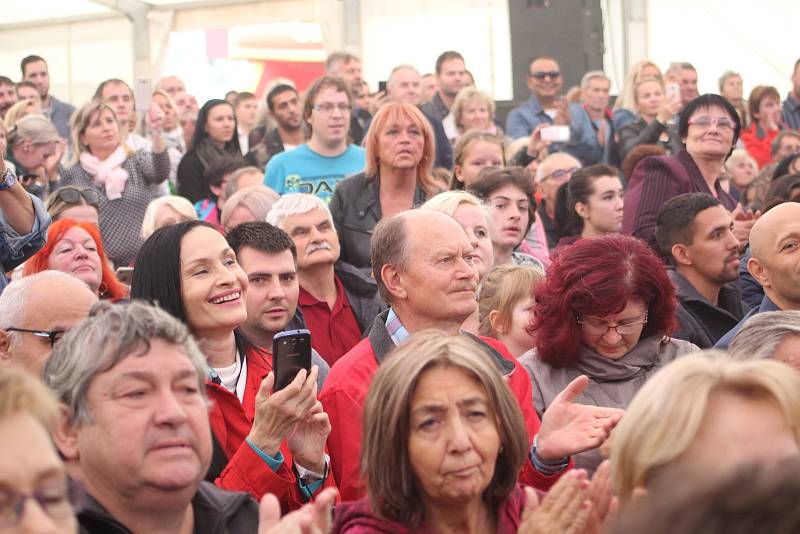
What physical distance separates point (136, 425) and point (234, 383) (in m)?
1.42

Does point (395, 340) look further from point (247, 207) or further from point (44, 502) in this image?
point (247, 207)

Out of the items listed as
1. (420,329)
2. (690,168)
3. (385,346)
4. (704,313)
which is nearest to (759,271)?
(704,313)

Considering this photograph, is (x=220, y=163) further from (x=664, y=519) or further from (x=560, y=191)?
(x=664, y=519)

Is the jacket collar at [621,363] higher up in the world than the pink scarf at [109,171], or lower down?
lower down

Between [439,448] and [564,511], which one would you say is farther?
[439,448]

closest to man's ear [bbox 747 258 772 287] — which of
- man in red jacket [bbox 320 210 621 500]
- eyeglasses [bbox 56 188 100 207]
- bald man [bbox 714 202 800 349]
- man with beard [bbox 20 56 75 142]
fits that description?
bald man [bbox 714 202 800 349]

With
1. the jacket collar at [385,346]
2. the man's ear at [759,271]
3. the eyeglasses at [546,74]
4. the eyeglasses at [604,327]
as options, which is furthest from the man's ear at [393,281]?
the eyeglasses at [546,74]

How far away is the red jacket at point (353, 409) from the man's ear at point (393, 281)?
30cm

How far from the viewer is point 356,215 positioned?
6.31m

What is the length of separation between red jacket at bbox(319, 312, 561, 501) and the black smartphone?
23 cm

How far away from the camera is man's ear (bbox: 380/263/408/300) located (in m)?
4.33

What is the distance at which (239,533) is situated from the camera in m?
2.90

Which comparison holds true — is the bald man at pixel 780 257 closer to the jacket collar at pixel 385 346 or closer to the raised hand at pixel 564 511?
the jacket collar at pixel 385 346

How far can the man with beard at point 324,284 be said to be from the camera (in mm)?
5434
